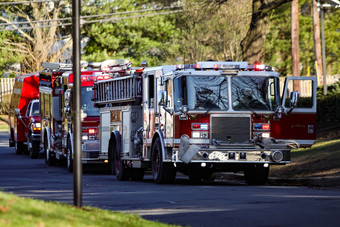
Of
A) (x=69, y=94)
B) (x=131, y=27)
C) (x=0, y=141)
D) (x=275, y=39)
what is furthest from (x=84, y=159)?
(x=275, y=39)

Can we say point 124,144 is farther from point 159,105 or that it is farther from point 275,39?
point 275,39

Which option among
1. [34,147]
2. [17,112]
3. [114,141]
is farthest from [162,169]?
[17,112]

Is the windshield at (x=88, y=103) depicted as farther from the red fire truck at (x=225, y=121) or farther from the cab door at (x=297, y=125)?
the cab door at (x=297, y=125)

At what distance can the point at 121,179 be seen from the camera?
20922 millimetres

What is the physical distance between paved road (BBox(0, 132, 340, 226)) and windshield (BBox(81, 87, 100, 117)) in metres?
4.01

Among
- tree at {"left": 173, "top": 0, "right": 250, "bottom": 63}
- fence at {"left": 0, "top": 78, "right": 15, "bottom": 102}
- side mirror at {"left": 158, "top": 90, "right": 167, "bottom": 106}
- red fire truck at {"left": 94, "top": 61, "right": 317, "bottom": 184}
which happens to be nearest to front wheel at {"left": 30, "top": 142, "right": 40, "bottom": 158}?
tree at {"left": 173, "top": 0, "right": 250, "bottom": 63}

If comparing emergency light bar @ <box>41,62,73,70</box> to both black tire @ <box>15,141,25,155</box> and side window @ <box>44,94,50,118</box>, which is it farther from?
black tire @ <box>15,141,25,155</box>

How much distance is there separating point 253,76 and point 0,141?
28096 mm

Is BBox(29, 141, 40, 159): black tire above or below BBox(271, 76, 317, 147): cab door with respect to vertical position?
below

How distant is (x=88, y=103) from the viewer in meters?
24.4

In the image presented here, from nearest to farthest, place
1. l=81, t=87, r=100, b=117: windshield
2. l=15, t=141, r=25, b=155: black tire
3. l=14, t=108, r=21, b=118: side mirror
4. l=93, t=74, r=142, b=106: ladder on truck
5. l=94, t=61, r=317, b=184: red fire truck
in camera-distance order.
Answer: l=94, t=61, r=317, b=184: red fire truck, l=93, t=74, r=142, b=106: ladder on truck, l=81, t=87, r=100, b=117: windshield, l=14, t=108, r=21, b=118: side mirror, l=15, t=141, r=25, b=155: black tire

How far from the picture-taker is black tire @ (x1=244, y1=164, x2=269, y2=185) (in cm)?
1863

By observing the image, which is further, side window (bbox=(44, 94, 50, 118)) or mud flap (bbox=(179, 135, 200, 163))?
side window (bbox=(44, 94, 50, 118))

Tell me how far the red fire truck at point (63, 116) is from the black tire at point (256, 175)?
467cm
